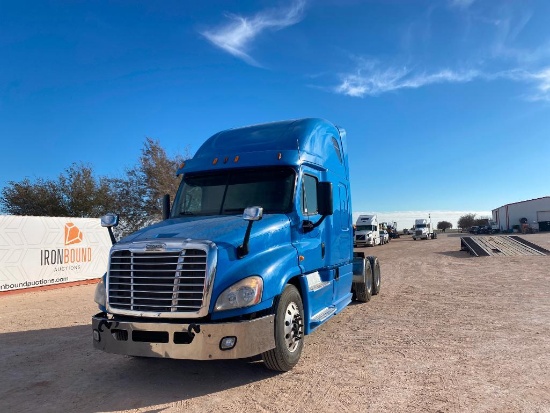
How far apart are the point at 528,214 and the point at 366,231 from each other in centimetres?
5720

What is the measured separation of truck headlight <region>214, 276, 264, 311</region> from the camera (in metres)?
4.36

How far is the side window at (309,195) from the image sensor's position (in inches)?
234

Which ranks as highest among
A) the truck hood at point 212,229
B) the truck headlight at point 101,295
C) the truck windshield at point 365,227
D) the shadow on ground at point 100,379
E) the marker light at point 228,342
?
the truck windshield at point 365,227

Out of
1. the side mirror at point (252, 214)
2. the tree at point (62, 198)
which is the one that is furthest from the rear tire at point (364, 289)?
the tree at point (62, 198)

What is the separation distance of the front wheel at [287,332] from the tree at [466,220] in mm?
137721

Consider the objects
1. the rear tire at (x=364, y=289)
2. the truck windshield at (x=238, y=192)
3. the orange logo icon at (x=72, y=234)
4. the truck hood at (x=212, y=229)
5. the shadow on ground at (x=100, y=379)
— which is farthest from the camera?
the orange logo icon at (x=72, y=234)

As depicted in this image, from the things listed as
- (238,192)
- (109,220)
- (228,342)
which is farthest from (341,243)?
(109,220)

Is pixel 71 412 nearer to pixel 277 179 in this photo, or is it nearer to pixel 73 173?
pixel 277 179

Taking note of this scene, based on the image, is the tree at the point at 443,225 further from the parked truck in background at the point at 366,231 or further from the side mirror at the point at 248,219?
the side mirror at the point at 248,219

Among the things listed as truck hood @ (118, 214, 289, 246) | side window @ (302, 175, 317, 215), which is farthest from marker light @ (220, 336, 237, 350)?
side window @ (302, 175, 317, 215)

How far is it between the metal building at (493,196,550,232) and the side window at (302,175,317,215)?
2969 inches

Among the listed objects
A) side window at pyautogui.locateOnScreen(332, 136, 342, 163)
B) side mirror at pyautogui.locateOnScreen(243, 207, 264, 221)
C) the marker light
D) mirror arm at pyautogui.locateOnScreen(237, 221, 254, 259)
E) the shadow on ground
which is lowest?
the shadow on ground

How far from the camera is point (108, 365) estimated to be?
5863mm

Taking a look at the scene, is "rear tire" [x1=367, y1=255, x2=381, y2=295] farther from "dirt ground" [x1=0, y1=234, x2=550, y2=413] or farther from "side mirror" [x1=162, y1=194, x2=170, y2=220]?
"side mirror" [x1=162, y1=194, x2=170, y2=220]
